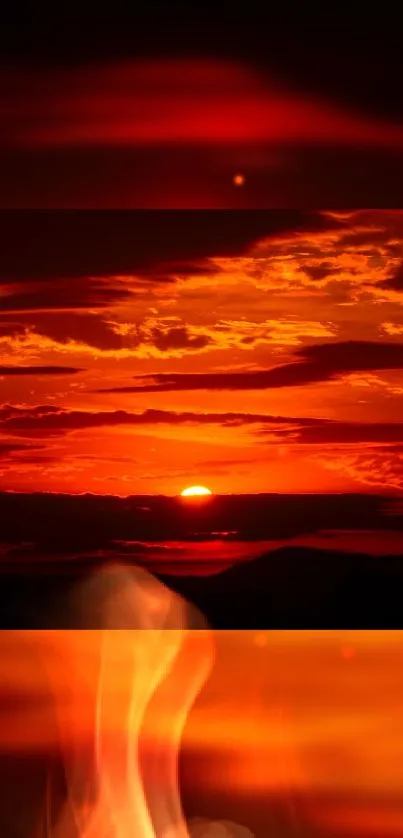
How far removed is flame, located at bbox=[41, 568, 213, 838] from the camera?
3459 millimetres

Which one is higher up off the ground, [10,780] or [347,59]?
[347,59]

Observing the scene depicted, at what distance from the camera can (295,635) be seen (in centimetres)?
1285

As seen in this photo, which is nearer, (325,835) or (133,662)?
(325,835)

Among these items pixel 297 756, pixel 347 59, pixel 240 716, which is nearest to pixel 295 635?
pixel 240 716

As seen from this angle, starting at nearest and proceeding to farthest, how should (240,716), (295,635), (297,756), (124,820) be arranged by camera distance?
(124,820), (297,756), (240,716), (295,635)

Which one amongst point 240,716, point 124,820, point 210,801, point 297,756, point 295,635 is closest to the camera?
point 124,820

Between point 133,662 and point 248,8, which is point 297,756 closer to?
point 248,8

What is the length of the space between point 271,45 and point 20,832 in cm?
173

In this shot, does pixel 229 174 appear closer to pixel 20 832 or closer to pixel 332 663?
pixel 20 832

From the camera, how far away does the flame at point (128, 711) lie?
346 cm

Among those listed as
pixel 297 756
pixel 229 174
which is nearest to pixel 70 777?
pixel 297 756

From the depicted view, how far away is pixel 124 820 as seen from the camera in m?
3.29

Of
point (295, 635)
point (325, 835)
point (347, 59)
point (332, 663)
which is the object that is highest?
point (295, 635)

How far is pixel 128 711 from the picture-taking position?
5879 millimetres
